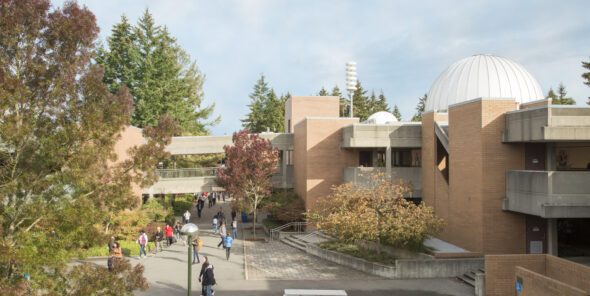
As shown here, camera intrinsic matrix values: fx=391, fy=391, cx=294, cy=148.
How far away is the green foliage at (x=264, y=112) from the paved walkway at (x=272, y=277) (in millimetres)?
45320

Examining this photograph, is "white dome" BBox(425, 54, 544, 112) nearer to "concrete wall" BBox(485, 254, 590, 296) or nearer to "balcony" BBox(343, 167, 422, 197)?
"balcony" BBox(343, 167, 422, 197)

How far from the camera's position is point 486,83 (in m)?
28.0

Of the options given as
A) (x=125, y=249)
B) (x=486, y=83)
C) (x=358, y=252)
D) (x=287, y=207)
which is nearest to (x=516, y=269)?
(x=358, y=252)

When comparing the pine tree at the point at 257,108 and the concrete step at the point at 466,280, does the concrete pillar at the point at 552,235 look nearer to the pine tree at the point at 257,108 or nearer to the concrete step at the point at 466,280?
the concrete step at the point at 466,280

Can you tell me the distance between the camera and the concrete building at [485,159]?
1592 centimetres

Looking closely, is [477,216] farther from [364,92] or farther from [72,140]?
[364,92]

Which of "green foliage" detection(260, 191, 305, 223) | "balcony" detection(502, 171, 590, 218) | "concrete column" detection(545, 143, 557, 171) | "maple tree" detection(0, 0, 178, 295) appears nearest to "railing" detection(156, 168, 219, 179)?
"green foliage" detection(260, 191, 305, 223)

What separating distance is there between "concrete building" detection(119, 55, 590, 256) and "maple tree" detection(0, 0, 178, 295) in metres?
16.1

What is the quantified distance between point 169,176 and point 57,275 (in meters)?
26.7

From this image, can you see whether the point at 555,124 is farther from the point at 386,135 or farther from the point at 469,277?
the point at 386,135

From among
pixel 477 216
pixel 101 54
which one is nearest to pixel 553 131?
pixel 477 216

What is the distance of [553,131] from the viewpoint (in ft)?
51.0

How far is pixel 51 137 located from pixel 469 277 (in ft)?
55.1

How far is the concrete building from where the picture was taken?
15922 millimetres
